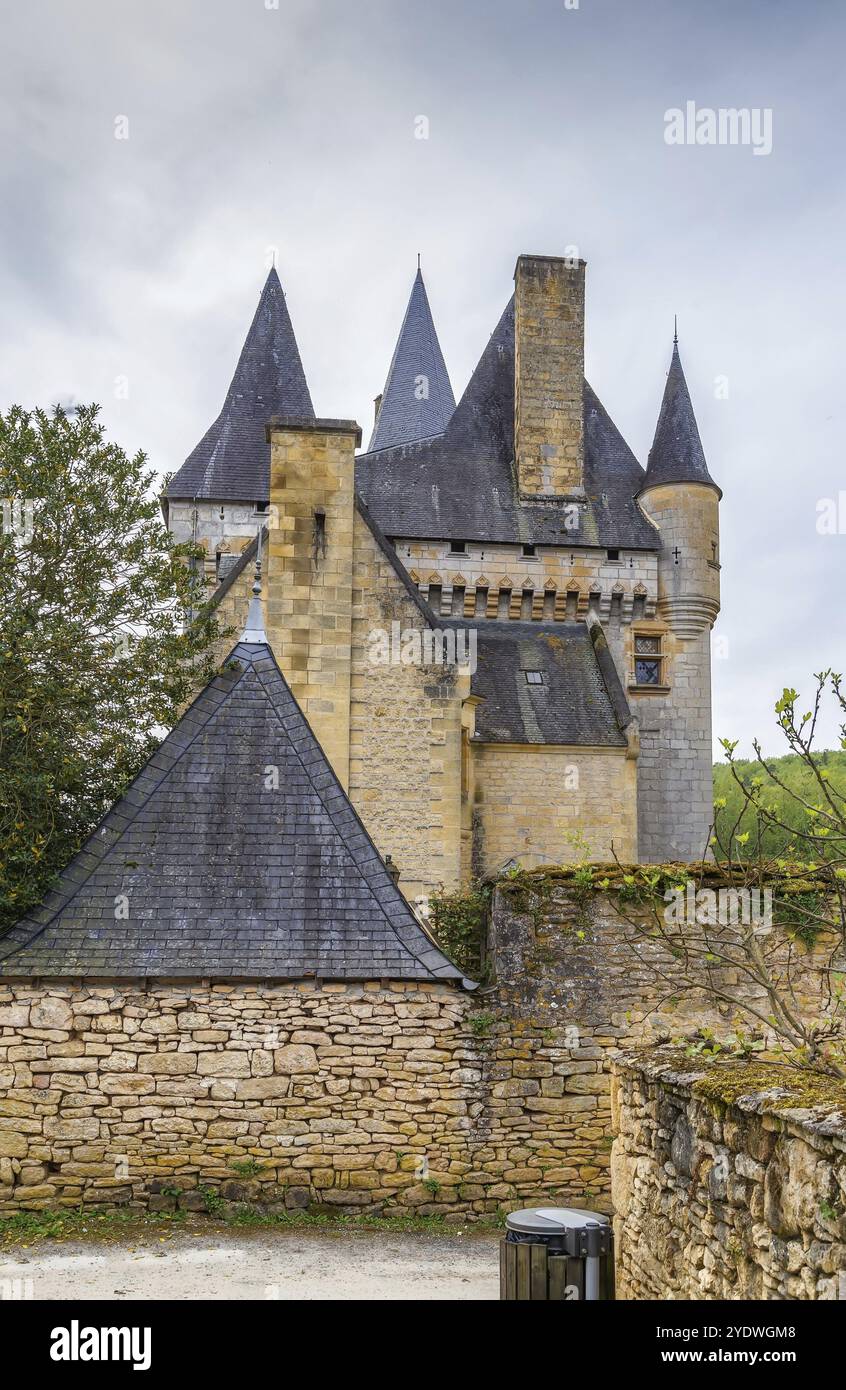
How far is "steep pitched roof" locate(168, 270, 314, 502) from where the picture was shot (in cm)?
2442

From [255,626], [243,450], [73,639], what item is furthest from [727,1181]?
[243,450]

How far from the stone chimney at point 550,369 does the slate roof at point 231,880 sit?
1556 cm

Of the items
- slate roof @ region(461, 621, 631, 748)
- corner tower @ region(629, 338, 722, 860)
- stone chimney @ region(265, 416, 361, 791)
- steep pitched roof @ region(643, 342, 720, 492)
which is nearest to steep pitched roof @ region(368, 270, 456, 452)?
steep pitched roof @ region(643, 342, 720, 492)

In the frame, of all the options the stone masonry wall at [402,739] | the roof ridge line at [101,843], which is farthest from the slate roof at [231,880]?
the stone masonry wall at [402,739]

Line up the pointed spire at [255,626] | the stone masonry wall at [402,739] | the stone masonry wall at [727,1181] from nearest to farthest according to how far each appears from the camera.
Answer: the stone masonry wall at [727,1181], the pointed spire at [255,626], the stone masonry wall at [402,739]

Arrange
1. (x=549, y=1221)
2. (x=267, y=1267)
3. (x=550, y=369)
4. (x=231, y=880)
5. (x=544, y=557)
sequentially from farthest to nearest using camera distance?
(x=550, y=369) < (x=544, y=557) < (x=231, y=880) < (x=267, y=1267) < (x=549, y=1221)

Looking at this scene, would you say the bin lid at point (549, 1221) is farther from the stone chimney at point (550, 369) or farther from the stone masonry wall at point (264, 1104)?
the stone chimney at point (550, 369)

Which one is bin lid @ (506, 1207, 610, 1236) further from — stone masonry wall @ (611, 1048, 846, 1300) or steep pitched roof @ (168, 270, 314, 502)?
steep pitched roof @ (168, 270, 314, 502)

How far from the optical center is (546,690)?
73.1 feet

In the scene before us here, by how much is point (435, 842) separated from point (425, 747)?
1.30m

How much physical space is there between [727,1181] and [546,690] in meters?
17.8

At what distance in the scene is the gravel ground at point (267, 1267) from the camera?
712 cm

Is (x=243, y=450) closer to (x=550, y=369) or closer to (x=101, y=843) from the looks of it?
(x=550, y=369)

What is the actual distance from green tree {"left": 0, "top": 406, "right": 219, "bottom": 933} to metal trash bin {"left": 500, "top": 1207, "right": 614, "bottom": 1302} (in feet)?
23.4
